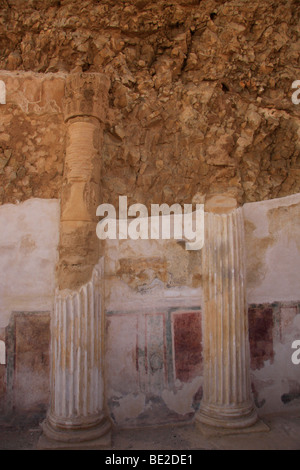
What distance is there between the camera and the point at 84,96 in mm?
3693

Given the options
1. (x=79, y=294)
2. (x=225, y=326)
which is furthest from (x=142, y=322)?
(x=225, y=326)

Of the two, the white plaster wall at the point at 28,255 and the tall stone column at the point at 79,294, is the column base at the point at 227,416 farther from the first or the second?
the white plaster wall at the point at 28,255

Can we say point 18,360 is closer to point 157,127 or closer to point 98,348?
point 98,348

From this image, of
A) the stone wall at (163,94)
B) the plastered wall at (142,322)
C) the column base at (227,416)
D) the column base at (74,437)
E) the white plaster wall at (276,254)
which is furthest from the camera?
the white plaster wall at (276,254)

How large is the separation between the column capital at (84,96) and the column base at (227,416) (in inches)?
125

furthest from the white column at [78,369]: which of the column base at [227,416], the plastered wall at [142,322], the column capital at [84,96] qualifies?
the column capital at [84,96]

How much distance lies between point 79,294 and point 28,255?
690 mm

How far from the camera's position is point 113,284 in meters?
3.75

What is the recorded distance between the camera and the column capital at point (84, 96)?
145 inches

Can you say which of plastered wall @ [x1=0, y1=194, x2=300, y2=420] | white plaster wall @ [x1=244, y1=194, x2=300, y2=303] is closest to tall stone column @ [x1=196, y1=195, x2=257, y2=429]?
plastered wall @ [x1=0, y1=194, x2=300, y2=420]

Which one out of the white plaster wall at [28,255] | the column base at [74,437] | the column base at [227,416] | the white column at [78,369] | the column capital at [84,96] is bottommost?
the column base at [74,437]

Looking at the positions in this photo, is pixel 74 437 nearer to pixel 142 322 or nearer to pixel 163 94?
pixel 142 322

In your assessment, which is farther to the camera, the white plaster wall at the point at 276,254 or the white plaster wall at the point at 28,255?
the white plaster wall at the point at 276,254

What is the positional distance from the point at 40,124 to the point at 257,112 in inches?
95.5
